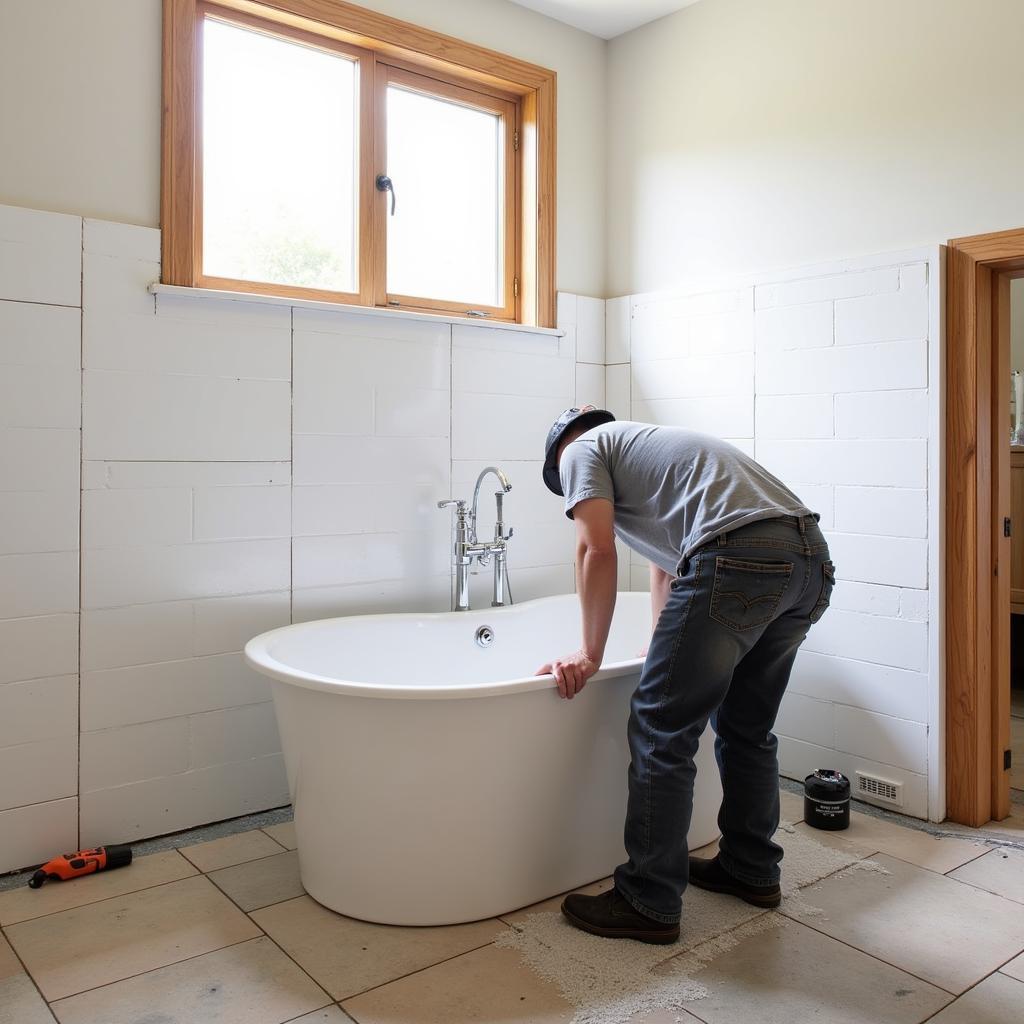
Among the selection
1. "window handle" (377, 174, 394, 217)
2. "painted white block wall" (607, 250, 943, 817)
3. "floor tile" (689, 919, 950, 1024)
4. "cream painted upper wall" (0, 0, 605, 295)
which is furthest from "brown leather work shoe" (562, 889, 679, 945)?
"window handle" (377, 174, 394, 217)

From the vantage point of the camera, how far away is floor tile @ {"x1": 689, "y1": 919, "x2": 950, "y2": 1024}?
1808 millimetres

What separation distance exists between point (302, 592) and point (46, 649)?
74 centimetres

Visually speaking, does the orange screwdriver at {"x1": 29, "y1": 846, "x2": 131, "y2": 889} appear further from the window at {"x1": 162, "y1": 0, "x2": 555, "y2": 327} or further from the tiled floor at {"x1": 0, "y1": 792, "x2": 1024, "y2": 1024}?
the window at {"x1": 162, "y1": 0, "x2": 555, "y2": 327}

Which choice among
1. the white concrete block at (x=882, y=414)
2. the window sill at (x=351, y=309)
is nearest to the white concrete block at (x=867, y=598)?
the white concrete block at (x=882, y=414)

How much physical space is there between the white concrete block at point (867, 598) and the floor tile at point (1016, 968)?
41.6 inches

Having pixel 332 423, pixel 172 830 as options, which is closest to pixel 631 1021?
pixel 172 830

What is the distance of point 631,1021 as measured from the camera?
1775 mm

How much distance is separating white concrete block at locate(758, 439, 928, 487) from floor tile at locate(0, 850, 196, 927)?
220 centimetres

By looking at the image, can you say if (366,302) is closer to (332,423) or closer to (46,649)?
(332,423)

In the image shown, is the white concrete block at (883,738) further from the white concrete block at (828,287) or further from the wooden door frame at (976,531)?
the white concrete block at (828,287)

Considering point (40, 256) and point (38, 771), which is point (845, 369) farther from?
point (38, 771)

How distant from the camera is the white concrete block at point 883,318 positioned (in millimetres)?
2746

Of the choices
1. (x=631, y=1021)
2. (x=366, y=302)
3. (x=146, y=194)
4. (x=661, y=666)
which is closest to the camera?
(x=631, y=1021)

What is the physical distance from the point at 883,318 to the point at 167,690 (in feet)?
7.86
